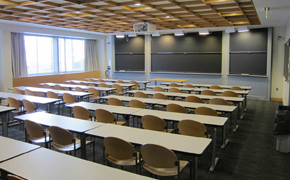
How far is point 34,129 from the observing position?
3625mm

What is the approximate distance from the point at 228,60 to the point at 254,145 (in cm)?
706

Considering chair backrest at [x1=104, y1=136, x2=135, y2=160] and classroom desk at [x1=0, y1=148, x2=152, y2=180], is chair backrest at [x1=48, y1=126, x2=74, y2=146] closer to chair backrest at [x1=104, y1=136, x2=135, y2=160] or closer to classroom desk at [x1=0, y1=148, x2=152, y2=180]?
chair backrest at [x1=104, y1=136, x2=135, y2=160]

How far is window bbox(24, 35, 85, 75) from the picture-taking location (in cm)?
1095

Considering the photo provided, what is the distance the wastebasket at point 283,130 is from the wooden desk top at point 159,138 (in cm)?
217

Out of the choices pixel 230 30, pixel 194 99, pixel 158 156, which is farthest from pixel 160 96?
pixel 230 30

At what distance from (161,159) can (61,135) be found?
1.49 m

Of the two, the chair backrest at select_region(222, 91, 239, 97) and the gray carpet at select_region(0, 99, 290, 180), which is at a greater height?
the chair backrest at select_region(222, 91, 239, 97)

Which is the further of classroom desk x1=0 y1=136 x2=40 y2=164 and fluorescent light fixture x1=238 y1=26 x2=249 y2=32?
fluorescent light fixture x1=238 y1=26 x2=249 y2=32

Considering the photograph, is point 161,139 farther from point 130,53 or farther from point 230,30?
point 130,53

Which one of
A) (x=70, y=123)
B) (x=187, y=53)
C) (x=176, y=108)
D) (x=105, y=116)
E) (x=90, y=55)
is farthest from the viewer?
(x=90, y=55)

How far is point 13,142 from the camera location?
285 centimetres

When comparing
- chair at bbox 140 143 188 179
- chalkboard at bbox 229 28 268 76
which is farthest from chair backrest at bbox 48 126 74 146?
chalkboard at bbox 229 28 268 76

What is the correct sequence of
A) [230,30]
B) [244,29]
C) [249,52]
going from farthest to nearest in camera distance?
[249,52] → [230,30] → [244,29]

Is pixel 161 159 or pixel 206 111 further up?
pixel 206 111
